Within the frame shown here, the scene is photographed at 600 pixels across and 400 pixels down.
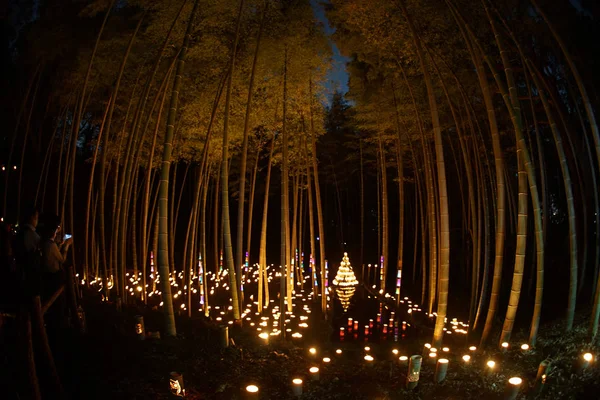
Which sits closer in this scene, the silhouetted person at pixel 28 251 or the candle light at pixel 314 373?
the silhouetted person at pixel 28 251

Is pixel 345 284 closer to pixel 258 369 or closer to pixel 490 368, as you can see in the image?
pixel 258 369

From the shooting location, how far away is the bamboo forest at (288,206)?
327cm

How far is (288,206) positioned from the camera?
245 inches

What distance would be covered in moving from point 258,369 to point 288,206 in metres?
2.83

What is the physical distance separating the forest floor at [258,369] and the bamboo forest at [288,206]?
0.07 feet

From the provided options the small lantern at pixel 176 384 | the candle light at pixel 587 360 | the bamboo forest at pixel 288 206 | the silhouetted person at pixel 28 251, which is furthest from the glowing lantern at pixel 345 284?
the silhouetted person at pixel 28 251

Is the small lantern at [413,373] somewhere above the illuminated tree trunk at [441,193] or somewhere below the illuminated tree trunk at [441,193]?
below

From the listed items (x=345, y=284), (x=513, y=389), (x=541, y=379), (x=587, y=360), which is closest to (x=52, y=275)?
(x=513, y=389)

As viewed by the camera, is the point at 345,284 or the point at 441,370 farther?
the point at 345,284

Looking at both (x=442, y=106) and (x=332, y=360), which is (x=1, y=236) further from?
(x=442, y=106)

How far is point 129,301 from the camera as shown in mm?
5742

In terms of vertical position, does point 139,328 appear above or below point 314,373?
above

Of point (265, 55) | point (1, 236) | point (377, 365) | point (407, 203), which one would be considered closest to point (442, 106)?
point (265, 55)

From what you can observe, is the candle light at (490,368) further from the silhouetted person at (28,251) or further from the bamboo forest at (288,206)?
the silhouetted person at (28,251)
